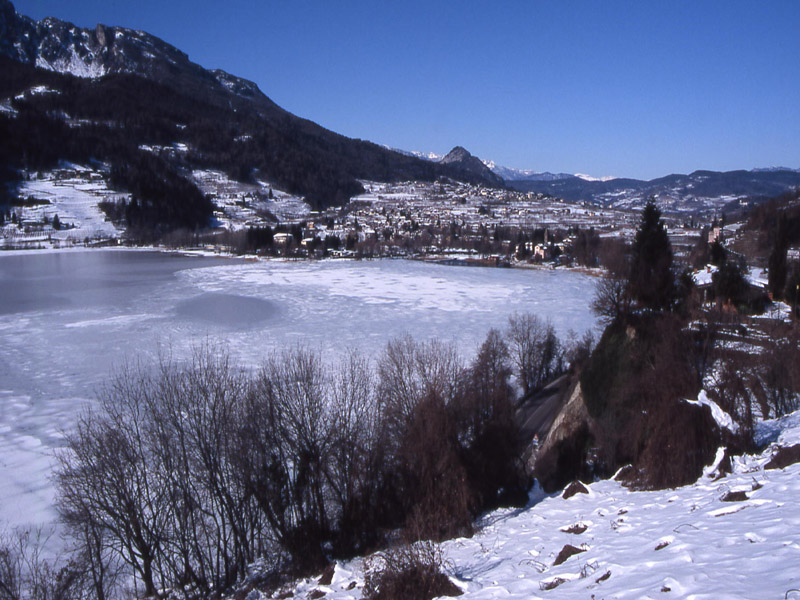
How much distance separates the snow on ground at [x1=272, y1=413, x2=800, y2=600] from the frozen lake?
7.06 meters

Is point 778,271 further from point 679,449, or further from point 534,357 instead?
point 679,449

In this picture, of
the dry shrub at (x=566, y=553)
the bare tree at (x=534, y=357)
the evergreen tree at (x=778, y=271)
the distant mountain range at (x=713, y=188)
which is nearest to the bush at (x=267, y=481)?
the dry shrub at (x=566, y=553)

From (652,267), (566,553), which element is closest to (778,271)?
(652,267)

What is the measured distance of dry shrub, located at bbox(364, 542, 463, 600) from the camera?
5.04 m

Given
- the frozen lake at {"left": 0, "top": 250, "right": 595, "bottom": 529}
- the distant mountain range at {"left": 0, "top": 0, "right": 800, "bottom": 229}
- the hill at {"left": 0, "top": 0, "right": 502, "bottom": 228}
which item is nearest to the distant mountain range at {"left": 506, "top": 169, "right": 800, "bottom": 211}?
the distant mountain range at {"left": 0, "top": 0, "right": 800, "bottom": 229}

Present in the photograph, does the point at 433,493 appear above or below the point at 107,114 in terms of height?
below

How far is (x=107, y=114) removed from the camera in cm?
12794

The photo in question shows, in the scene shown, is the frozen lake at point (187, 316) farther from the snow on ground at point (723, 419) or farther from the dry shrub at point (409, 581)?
the snow on ground at point (723, 419)

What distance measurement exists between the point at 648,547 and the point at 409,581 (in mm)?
2078

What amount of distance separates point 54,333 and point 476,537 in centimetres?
2026

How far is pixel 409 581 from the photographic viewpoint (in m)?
5.17

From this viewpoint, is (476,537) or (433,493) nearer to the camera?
(476,537)

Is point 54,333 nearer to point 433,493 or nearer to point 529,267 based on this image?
point 433,493

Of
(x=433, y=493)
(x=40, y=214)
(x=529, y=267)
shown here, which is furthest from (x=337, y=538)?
(x=40, y=214)
